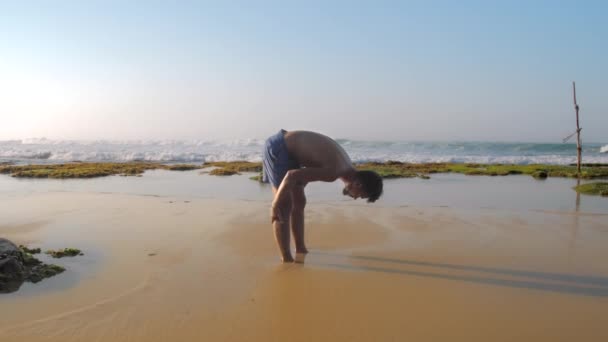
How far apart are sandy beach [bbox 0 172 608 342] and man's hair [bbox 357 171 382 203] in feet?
2.27

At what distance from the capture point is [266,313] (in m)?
2.84

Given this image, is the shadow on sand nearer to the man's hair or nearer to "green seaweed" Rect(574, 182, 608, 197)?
the man's hair

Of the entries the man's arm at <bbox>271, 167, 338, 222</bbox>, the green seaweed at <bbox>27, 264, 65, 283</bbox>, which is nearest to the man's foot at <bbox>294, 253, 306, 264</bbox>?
the man's arm at <bbox>271, 167, 338, 222</bbox>

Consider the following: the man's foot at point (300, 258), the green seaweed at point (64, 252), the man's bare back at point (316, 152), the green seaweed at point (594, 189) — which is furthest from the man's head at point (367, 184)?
the green seaweed at point (594, 189)

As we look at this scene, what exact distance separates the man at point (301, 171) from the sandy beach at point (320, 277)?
525 mm

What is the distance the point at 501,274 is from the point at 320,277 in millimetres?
1578

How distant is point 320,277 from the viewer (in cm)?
356

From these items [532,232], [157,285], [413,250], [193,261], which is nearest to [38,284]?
[157,285]

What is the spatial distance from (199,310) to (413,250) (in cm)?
248

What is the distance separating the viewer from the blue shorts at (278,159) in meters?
3.97

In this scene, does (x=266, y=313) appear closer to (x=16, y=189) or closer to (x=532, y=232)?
(x=532, y=232)

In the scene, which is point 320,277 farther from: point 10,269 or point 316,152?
point 10,269

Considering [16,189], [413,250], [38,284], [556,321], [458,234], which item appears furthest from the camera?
[16,189]

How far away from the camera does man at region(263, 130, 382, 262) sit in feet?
12.0
